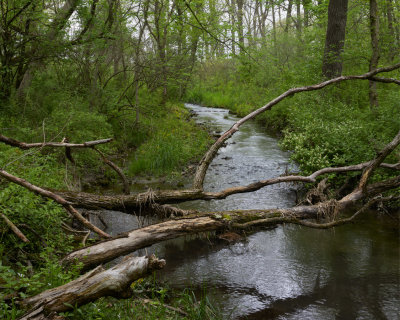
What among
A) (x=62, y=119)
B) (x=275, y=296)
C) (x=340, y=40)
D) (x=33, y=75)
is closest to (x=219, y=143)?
(x=275, y=296)

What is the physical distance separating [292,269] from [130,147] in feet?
25.5

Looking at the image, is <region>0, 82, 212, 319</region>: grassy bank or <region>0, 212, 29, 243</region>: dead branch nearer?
<region>0, 82, 212, 319</region>: grassy bank

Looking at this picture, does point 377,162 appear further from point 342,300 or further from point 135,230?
point 135,230

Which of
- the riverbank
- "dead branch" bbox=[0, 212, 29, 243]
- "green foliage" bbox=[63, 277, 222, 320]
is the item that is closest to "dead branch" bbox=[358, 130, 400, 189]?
"green foliage" bbox=[63, 277, 222, 320]

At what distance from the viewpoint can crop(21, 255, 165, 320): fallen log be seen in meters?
3.04

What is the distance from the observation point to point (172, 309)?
161 inches

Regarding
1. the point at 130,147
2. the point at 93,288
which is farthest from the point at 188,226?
the point at 130,147

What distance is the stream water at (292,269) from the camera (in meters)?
4.77

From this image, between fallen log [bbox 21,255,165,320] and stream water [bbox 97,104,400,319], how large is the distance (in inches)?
63.7

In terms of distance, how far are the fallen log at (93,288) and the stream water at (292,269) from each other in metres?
1.62

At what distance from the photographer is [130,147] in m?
12.2

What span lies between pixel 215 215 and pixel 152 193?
1314 millimetres

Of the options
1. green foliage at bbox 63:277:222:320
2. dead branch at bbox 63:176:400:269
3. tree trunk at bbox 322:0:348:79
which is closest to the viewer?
green foliage at bbox 63:277:222:320

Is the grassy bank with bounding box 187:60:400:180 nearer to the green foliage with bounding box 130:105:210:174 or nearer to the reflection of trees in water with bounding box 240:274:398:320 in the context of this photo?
the reflection of trees in water with bounding box 240:274:398:320
